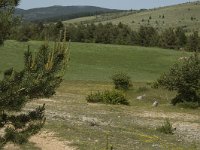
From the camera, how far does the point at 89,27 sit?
104375 mm

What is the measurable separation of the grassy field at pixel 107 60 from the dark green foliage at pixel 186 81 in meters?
20.4

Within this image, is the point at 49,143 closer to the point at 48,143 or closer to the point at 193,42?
the point at 48,143

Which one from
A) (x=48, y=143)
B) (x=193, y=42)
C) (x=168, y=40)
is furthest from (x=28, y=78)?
(x=168, y=40)

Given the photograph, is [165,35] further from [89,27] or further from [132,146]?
[132,146]

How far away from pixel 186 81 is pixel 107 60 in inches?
1499

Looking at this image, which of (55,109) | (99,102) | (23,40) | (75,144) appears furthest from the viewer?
(23,40)

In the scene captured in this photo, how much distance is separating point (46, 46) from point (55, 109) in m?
19.0

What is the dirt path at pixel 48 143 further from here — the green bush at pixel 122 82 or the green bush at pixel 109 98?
the green bush at pixel 122 82

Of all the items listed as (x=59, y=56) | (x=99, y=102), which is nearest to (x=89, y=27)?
(x=99, y=102)

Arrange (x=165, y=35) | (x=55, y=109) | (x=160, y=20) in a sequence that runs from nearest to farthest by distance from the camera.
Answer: (x=55, y=109)
(x=165, y=35)
(x=160, y=20)

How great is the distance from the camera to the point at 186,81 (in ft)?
120

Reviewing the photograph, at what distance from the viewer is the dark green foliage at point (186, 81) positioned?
119 ft

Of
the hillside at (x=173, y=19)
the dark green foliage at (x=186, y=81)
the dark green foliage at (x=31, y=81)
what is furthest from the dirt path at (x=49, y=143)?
the hillside at (x=173, y=19)

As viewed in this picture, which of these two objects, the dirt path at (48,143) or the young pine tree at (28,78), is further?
the dirt path at (48,143)
